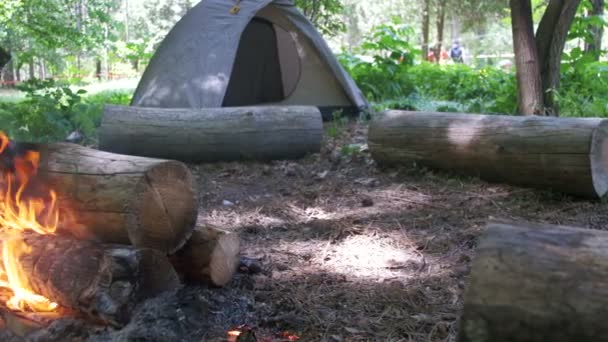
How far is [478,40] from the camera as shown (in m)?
37.0

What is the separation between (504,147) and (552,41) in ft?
8.18

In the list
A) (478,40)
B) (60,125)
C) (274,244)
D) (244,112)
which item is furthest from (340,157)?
(478,40)

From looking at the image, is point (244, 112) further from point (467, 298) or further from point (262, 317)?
point (467, 298)

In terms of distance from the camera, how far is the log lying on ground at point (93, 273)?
7.76 feet

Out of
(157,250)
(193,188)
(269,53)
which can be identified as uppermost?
(269,53)

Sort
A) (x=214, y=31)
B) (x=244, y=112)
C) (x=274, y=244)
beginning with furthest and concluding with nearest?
1. (x=214, y=31)
2. (x=244, y=112)
3. (x=274, y=244)

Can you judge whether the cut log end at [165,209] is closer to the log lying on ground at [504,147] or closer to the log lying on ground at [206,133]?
the log lying on ground at [504,147]

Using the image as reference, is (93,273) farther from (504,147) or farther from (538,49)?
(538,49)

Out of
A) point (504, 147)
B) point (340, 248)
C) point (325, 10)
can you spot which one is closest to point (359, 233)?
point (340, 248)

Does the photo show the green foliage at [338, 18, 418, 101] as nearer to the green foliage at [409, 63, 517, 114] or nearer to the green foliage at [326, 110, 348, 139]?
the green foliage at [409, 63, 517, 114]

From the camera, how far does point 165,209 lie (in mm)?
2711

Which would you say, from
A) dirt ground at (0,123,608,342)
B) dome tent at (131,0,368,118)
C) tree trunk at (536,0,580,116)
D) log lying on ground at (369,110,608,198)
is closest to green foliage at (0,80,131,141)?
dome tent at (131,0,368,118)

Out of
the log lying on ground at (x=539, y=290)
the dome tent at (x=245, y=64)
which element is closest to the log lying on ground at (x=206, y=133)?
the dome tent at (x=245, y=64)

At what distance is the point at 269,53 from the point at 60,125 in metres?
3.89
